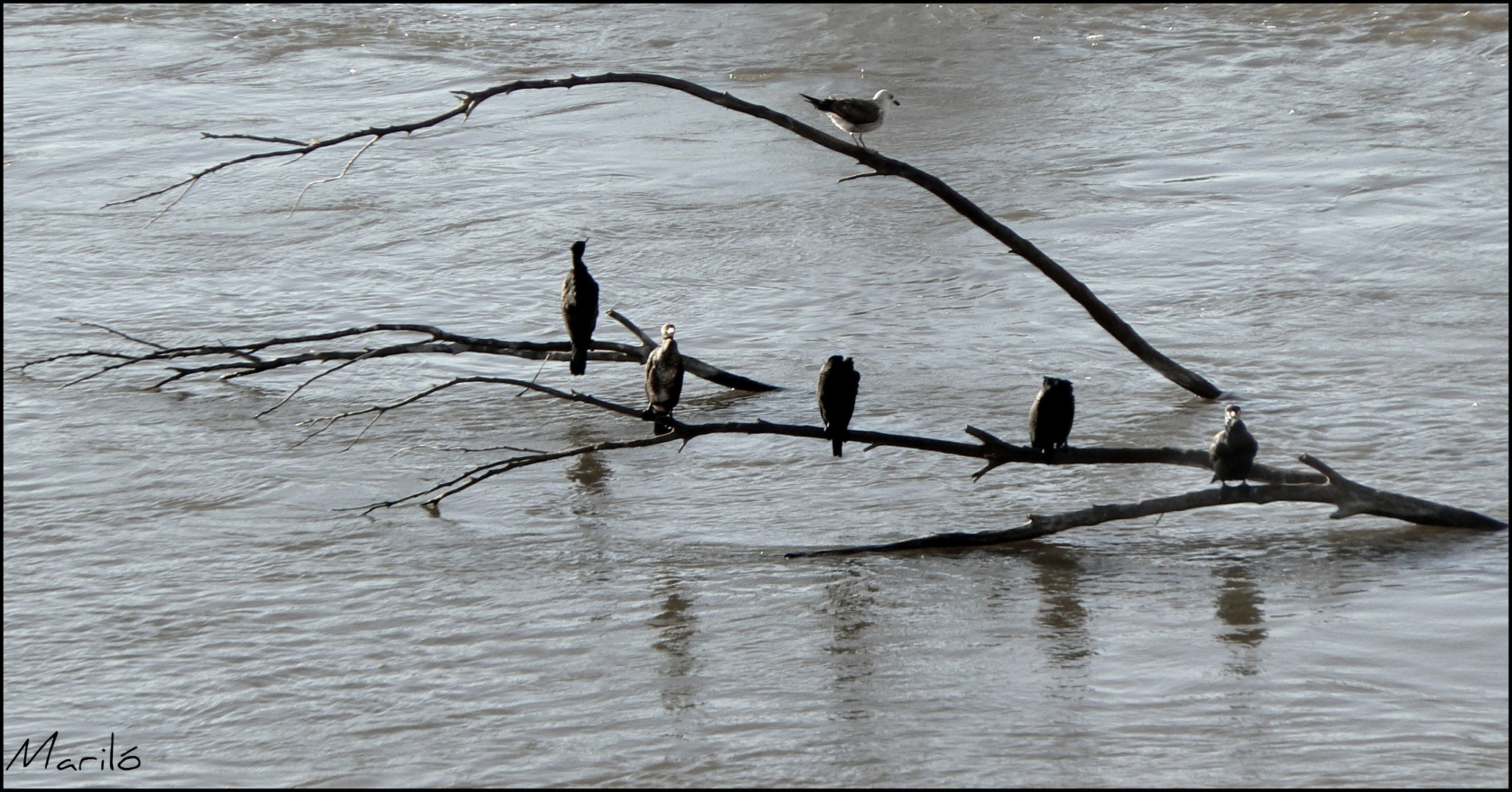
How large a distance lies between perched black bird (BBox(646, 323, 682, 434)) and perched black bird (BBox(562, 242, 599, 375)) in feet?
1.20

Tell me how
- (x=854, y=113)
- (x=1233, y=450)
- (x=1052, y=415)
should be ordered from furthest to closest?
(x=854, y=113) → (x=1052, y=415) → (x=1233, y=450)

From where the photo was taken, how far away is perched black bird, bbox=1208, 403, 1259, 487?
477 cm

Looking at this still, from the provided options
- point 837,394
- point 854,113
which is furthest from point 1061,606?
point 854,113

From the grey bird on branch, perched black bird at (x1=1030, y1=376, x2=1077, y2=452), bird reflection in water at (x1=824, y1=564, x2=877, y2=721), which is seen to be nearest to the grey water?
bird reflection in water at (x1=824, y1=564, x2=877, y2=721)

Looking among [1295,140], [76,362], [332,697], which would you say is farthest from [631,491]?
[1295,140]

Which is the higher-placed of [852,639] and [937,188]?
[937,188]

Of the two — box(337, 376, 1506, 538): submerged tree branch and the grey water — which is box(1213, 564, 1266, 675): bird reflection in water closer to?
the grey water

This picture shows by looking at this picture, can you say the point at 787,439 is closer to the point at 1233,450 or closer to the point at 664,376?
the point at 664,376

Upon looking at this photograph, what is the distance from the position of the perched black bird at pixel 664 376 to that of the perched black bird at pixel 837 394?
59 centimetres

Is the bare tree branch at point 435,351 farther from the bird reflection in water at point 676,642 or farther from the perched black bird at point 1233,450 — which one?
the perched black bird at point 1233,450

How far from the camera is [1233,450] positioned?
4801mm

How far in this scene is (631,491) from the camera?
19.2 ft

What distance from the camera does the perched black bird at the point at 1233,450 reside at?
4.77 metres

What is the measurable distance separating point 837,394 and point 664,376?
69 centimetres
